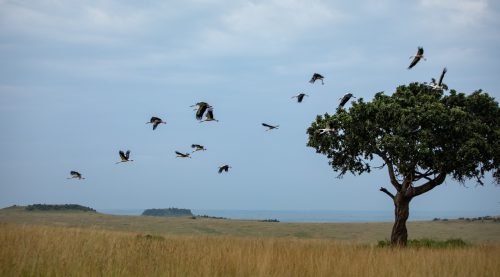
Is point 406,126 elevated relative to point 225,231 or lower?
elevated

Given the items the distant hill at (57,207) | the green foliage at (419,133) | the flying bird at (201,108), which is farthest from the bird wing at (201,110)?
the distant hill at (57,207)

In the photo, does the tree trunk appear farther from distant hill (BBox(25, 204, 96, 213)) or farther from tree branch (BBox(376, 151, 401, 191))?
distant hill (BBox(25, 204, 96, 213))

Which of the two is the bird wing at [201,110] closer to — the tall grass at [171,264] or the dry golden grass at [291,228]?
the tall grass at [171,264]

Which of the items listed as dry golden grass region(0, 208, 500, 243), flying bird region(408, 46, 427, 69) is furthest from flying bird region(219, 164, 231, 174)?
Result: dry golden grass region(0, 208, 500, 243)

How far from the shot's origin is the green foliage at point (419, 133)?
1174 inches

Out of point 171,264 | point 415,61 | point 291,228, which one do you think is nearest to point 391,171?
point 415,61

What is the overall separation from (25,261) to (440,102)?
83.5 feet

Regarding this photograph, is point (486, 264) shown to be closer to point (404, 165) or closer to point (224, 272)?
point (224, 272)

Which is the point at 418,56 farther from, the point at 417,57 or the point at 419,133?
the point at 419,133

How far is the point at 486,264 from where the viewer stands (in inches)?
659

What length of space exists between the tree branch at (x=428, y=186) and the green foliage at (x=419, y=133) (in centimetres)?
61

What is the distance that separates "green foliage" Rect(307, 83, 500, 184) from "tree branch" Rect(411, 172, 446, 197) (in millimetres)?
609

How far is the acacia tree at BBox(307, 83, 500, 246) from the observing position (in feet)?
98.0

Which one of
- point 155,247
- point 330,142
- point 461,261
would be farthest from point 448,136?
point 155,247
